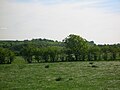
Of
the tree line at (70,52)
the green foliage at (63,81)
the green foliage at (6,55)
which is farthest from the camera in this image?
the tree line at (70,52)

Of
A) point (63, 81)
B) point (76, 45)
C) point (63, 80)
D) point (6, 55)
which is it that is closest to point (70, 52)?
point (76, 45)

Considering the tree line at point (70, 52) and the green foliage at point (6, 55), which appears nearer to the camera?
the green foliage at point (6, 55)

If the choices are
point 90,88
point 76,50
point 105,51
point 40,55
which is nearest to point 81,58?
point 76,50

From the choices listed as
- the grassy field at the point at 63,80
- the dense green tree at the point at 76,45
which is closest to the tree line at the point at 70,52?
the dense green tree at the point at 76,45

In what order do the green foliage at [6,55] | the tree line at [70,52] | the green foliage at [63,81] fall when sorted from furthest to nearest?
1. the tree line at [70,52]
2. the green foliage at [6,55]
3. the green foliage at [63,81]

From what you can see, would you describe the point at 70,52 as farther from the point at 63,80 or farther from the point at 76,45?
the point at 63,80

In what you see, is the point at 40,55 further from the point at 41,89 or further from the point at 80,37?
the point at 41,89

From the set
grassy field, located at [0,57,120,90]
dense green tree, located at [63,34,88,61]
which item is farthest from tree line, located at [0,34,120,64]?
grassy field, located at [0,57,120,90]

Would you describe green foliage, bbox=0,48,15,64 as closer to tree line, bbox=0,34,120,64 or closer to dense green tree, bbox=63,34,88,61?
tree line, bbox=0,34,120,64

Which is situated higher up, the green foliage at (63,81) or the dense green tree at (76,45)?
the dense green tree at (76,45)

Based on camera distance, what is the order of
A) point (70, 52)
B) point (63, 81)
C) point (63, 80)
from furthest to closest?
1. point (70, 52)
2. point (63, 80)
3. point (63, 81)

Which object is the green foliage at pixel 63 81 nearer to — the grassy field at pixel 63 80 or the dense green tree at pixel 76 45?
the grassy field at pixel 63 80

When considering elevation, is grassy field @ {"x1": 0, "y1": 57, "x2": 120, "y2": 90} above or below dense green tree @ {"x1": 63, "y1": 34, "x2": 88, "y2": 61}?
below

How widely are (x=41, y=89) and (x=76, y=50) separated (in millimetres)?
87415
